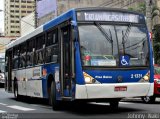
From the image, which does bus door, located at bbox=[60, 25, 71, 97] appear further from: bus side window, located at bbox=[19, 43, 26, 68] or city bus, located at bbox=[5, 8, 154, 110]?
A: bus side window, located at bbox=[19, 43, 26, 68]

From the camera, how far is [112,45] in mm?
12555

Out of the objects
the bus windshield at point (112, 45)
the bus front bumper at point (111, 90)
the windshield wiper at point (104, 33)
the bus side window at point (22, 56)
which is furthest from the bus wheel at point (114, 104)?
the bus side window at point (22, 56)

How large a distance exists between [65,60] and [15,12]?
98.6m

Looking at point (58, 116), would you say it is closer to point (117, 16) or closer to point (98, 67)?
point (98, 67)

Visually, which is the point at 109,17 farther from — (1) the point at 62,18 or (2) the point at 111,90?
(2) the point at 111,90

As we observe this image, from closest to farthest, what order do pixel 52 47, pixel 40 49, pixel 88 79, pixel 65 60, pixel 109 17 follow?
pixel 88 79 < pixel 109 17 < pixel 65 60 < pixel 52 47 < pixel 40 49

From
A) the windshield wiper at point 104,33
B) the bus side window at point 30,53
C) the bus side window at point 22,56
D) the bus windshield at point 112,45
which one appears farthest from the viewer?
the bus side window at point 22,56

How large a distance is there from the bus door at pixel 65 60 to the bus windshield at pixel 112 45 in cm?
77

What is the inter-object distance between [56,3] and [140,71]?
82.6m

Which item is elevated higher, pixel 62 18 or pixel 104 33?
pixel 62 18

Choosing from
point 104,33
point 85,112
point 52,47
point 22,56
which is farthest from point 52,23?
point 22,56

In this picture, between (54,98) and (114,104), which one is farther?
(114,104)

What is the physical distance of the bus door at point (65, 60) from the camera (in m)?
12.9

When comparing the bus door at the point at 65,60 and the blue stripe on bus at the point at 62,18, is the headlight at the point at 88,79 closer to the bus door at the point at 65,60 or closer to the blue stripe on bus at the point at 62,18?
the bus door at the point at 65,60
